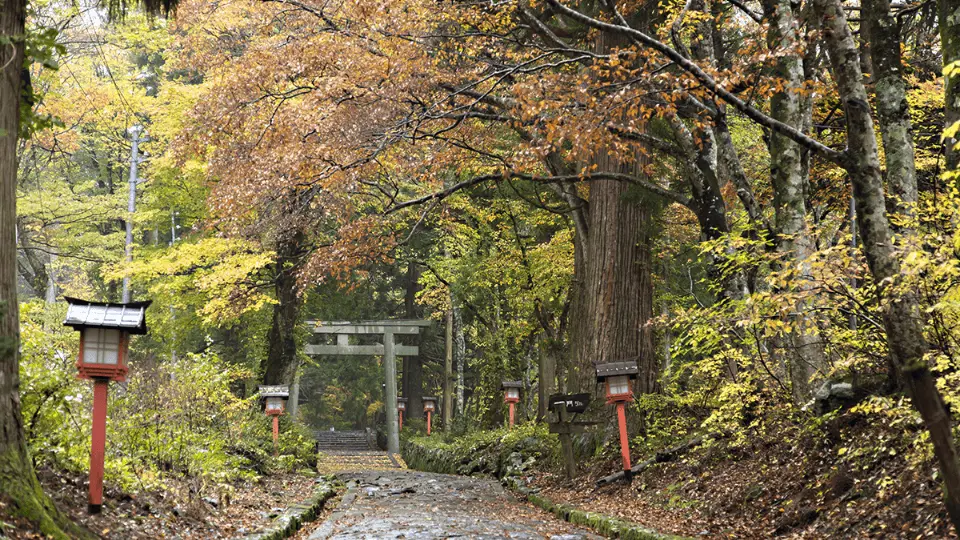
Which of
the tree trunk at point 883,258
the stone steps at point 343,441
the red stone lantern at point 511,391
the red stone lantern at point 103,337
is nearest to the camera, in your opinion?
the tree trunk at point 883,258

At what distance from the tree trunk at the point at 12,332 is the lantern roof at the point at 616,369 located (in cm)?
685

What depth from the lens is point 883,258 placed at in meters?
4.93

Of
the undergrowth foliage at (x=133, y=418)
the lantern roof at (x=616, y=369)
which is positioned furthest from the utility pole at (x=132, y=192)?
the lantern roof at (x=616, y=369)

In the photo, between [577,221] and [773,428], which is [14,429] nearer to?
[773,428]

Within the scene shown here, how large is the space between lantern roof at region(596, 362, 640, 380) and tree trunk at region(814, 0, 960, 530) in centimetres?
568

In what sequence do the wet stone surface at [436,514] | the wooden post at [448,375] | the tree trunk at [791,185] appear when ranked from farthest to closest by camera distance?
the wooden post at [448,375], the tree trunk at [791,185], the wet stone surface at [436,514]

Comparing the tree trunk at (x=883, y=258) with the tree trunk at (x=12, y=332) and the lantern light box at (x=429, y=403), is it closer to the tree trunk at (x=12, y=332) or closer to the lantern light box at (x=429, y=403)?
the tree trunk at (x=12, y=332)

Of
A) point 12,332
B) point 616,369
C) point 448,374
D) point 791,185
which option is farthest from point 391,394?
point 12,332

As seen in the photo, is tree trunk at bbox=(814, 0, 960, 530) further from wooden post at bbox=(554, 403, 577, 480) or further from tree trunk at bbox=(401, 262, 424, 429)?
tree trunk at bbox=(401, 262, 424, 429)

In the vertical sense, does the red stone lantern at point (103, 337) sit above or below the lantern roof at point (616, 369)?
above

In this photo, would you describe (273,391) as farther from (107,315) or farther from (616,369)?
(107,315)

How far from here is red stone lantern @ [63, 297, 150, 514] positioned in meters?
6.75

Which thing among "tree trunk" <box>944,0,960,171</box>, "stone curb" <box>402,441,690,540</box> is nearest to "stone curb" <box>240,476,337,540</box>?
"stone curb" <box>402,441,690,540</box>

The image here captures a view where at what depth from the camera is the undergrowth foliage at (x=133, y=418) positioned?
660 cm
